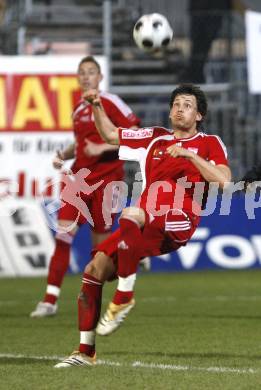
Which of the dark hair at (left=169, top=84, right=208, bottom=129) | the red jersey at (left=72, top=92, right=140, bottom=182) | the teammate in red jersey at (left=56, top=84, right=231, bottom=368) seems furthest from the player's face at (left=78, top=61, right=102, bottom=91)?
the dark hair at (left=169, top=84, right=208, bottom=129)

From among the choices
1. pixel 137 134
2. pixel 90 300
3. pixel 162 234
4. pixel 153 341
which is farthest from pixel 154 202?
pixel 153 341

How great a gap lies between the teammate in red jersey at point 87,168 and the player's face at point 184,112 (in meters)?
3.41

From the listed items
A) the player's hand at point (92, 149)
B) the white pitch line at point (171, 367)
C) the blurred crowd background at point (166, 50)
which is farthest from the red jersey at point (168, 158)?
the blurred crowd background at point (166, 50)

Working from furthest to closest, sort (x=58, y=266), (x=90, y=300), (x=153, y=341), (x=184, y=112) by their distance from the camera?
(x=58, y=266)
(x=153, y=341)
(x=184, y=112)
(x=90, y=300)

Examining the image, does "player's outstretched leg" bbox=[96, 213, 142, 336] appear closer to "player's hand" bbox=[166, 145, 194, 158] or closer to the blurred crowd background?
"player's hand" bbox=[166, 145, 194, 158]

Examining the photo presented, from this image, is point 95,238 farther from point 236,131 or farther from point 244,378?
point 236,131

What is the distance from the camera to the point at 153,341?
28.2ft

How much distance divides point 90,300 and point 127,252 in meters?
0.43

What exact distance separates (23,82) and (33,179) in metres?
1.57

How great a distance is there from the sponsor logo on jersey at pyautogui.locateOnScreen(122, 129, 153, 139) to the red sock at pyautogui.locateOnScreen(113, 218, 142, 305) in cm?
89

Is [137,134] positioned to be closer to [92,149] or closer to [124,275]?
[124,275]

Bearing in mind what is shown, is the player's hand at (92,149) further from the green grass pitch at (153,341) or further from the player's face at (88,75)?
the green grass pitch at (153,341)

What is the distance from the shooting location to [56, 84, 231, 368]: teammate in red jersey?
6898 millimetres

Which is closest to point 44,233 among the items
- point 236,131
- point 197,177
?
point 236,131
